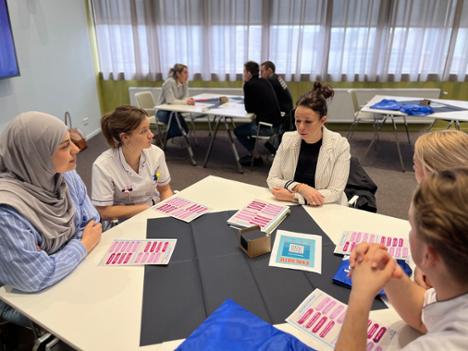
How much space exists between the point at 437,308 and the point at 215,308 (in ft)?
2.08

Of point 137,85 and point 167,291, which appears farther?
point 137,85

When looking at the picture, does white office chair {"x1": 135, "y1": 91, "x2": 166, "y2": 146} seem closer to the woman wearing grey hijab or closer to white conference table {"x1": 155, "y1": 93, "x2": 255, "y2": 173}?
white conference table {"x1": 155, "y1": 93, "x2": 255, "y2": 173}

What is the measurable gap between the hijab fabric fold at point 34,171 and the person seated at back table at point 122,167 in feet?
1.50

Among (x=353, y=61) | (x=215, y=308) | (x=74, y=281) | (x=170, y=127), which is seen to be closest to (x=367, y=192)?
(x=215, y=308)

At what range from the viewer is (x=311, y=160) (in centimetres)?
214

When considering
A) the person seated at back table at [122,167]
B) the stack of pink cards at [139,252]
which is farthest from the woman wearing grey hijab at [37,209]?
the person seated at back table at [122,167]

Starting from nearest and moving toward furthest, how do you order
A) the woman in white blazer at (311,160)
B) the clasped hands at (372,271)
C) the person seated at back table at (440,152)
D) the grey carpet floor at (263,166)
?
1. the clasped hands at (372,271)
2. the person seated at back table at (440,152)
3. the woman in white blazer at (311,160)
4. the grey carpet floor at (263,166)

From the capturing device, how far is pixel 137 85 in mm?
6133

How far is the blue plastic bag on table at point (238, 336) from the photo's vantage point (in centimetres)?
95

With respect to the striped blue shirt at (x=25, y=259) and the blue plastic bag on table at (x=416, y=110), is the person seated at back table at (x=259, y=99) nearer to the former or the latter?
the blue plastic bag on table at (x=416, y=110)

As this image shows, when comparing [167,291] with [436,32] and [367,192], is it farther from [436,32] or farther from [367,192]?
[436,32]

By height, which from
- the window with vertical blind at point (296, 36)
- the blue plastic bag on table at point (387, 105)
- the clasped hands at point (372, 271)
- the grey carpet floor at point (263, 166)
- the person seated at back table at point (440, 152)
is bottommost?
the grey carpet floor at point (263, 166)

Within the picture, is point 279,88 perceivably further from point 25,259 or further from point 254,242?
point 25,259

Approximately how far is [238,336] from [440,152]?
0.99m
